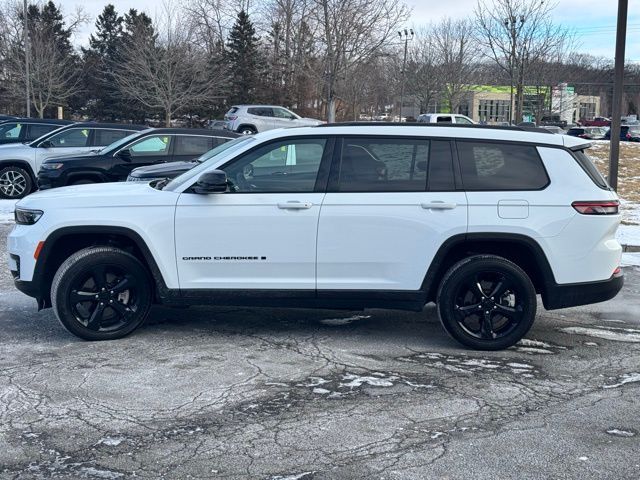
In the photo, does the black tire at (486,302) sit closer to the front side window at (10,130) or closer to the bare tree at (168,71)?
the front side window at (10,130)

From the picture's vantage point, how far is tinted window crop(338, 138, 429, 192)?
6219 mm

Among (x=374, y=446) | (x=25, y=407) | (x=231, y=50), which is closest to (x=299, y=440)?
(x=374, y=446)

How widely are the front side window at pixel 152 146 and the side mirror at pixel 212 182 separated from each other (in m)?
8.00

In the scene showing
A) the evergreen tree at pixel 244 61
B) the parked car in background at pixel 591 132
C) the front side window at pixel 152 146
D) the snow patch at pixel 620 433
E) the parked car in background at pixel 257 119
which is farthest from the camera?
the evergreen tree at pixel 244 61

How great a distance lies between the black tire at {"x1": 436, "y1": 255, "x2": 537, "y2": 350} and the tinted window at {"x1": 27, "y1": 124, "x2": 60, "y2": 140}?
14.2 m

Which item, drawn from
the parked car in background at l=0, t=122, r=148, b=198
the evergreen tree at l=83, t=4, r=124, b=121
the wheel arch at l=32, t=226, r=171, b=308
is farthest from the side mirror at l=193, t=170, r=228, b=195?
the evergreen tree at l=83, t=4, r=124, b=121

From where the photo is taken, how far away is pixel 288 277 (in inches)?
244

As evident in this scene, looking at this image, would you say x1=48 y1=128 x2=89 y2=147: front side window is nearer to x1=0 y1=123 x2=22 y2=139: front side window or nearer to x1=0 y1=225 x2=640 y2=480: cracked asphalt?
x1=0 y1=123 x2=22 y2=139: front side window

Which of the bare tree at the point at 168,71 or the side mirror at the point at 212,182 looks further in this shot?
the bare tree at the point at 168,71

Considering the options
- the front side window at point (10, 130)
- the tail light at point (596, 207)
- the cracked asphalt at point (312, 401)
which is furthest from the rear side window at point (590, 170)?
the front side window at point (10, 130)

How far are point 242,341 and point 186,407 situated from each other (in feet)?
5.00

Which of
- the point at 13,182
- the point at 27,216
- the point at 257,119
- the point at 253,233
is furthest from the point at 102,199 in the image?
the point at 257,119

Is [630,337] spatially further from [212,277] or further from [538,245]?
[212,277]

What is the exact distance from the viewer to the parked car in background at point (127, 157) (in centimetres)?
1355
